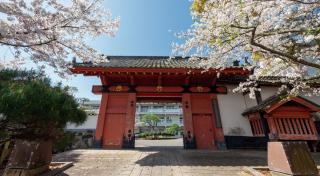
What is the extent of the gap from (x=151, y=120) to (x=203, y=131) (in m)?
37.9

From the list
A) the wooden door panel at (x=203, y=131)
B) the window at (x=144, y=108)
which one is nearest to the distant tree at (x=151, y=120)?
the window at (x=144, y=108)

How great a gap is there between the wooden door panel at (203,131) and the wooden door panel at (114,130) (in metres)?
3.51

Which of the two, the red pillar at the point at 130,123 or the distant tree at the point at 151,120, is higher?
the distant tree at the point at 151,120

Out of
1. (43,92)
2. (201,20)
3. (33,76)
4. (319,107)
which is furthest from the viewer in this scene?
(319,107)

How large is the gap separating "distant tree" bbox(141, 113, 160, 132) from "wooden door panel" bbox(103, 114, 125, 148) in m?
35.7

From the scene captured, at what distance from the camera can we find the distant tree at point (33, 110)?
3.36m

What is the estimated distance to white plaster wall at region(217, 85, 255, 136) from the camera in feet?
33.4

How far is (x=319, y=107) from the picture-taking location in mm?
9250

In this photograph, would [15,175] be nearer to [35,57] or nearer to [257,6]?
[35,57]

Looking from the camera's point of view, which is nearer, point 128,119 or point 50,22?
point 50,22

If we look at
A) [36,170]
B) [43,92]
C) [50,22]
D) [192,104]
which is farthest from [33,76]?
[192,104]

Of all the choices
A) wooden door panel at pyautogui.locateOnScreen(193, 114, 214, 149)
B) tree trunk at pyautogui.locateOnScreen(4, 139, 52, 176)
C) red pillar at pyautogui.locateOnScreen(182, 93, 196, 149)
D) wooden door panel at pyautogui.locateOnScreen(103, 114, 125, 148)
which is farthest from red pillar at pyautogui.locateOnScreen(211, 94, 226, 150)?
tree trunk at pyautogui.locateOnScreen(4, 139, 52, 176)

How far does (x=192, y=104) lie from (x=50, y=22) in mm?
7329

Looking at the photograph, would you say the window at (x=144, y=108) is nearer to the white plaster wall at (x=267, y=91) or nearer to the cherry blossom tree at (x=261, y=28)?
the white plaster wall at (x=267, y=91)
